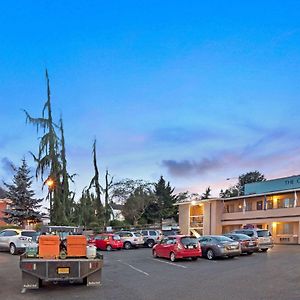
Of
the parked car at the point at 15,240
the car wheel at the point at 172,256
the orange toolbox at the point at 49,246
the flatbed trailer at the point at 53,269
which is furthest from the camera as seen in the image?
the parked car at the point at 15,240

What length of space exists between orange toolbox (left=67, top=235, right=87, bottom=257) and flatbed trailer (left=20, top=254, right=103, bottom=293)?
28 cm

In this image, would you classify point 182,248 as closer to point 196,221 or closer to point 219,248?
point 219,248

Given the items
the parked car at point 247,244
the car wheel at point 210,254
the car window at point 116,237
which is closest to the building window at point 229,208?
the car window at point 116,237

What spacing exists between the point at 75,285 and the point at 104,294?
173cm

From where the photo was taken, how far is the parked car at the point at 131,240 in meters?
37.7

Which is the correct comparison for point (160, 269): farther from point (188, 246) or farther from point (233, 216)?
point (233, 216)

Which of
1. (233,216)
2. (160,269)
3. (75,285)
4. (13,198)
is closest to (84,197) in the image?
(13,198)

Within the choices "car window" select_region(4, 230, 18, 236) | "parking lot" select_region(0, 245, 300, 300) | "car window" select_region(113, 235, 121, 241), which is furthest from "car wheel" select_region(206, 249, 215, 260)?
"car window" select_region(113, 235, 121, 241)

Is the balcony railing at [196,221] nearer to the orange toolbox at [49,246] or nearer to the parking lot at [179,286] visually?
the parking lot at [179,286]

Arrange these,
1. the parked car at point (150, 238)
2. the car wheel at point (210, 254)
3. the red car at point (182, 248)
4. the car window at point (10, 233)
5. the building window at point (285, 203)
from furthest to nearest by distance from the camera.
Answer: the building window at point (285, 203), the parked car at point (150, 238), the car window at point (10, 233), the car wheel at point (210, 254), the red car at point (182, 248)

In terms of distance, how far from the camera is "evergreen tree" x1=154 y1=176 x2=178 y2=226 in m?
84.0

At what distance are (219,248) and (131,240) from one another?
1561 cm

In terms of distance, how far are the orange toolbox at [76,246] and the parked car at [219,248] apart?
40.5 ft

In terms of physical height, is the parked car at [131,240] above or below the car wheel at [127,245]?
above
